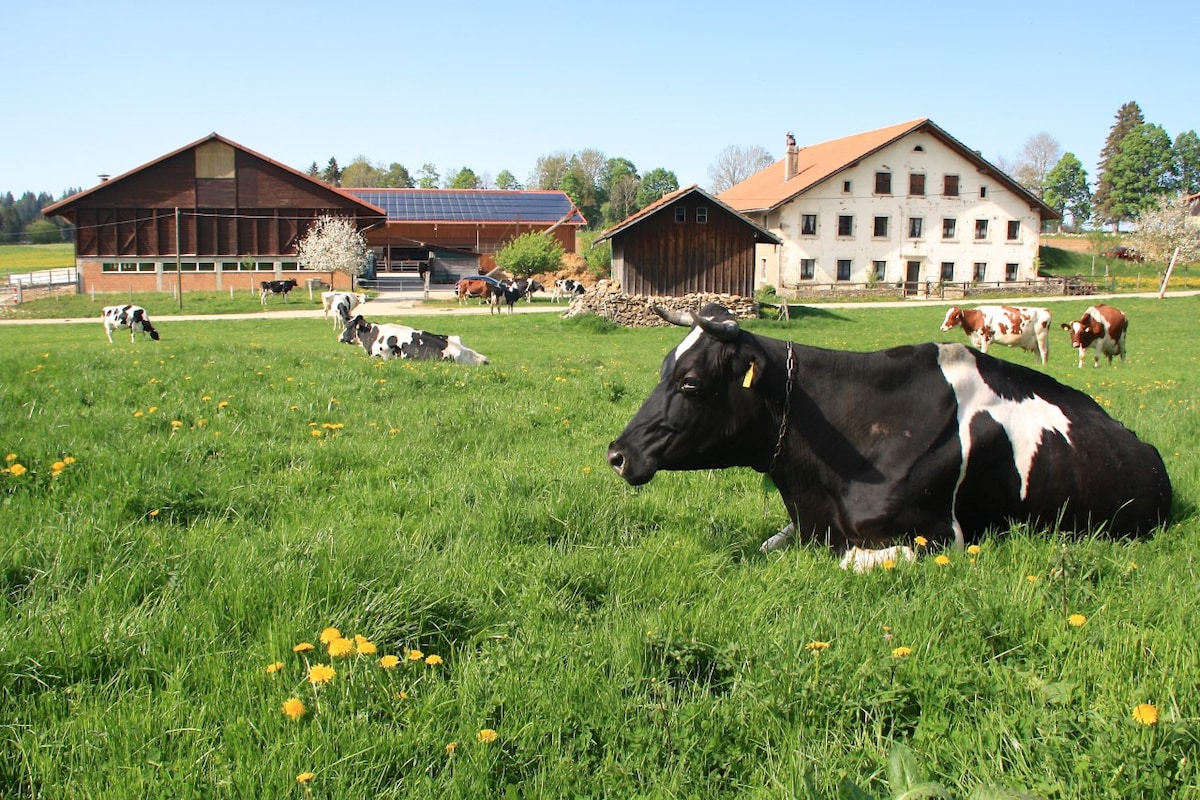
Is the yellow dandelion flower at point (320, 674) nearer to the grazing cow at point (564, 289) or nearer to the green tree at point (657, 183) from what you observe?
the grazing cow at point (564, 289)

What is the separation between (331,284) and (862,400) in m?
52.6

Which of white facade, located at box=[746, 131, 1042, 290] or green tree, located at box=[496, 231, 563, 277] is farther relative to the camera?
white facade, located at box=[746, 131, 1042, 290]

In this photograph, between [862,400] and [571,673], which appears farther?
[862,400]

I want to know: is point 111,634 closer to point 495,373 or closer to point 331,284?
point 495,373

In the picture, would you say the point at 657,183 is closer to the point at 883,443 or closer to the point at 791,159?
the point at 791,159

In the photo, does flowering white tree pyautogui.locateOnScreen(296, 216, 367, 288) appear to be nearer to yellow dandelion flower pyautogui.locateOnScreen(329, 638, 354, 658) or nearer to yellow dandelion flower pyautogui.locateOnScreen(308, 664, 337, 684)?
yellow dandelion flower pyautogui.locateOnScreen(329, 638, 354, 658)

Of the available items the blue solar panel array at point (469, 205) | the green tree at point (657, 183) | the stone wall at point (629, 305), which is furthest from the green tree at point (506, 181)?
the stone wall at point (629, 305)

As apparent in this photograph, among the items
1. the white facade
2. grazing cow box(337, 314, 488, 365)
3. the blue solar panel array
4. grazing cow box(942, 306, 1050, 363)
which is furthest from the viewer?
the blue solar panel array

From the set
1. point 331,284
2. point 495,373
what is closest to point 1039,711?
point 495,373

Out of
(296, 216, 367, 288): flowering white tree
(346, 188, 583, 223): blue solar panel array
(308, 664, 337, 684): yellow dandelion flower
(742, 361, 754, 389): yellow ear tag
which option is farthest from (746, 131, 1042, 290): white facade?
(308, 664, 337, 684): yellow dandelion flower

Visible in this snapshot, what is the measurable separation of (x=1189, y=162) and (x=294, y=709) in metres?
146

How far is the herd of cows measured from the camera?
4.35 metres

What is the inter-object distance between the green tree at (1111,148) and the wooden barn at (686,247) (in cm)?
9975

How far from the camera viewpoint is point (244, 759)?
234 cm
